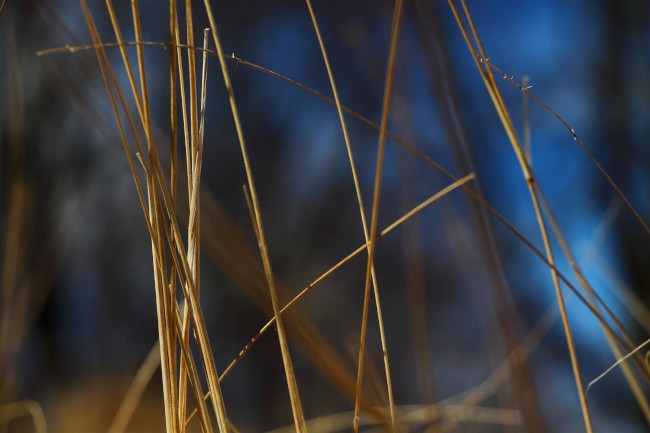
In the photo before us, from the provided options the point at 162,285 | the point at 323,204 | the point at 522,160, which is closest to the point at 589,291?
the point at 522,160

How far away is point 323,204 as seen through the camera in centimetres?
219

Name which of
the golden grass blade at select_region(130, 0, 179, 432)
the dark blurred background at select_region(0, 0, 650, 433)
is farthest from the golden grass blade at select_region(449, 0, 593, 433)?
the dark blurred background at select_region(0, 0, 650, 433)

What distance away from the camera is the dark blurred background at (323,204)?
183cm

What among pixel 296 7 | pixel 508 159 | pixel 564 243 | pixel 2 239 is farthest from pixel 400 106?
pixel 2 239

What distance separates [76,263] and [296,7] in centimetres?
122

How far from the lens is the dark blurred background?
1.83m

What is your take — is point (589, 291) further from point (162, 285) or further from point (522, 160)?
point (162, 285)

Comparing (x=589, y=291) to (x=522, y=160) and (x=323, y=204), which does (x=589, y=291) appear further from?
(x=323, y=204)

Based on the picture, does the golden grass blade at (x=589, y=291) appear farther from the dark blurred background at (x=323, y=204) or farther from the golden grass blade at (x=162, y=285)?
the dark blurred background at (x=323, y=204)

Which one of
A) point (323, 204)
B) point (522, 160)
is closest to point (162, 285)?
point (522, 160)

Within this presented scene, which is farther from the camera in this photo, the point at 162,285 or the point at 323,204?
the point at 323,204

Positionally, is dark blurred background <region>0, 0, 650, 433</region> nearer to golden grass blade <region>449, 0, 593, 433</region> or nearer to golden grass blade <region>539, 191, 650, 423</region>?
golden grass blade <region>539, 191, 650, 423</region>

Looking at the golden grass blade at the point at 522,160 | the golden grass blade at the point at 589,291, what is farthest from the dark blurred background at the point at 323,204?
the golden grass blade at the point at 522,160

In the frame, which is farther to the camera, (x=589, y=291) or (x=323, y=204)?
(x=323, y=204)
